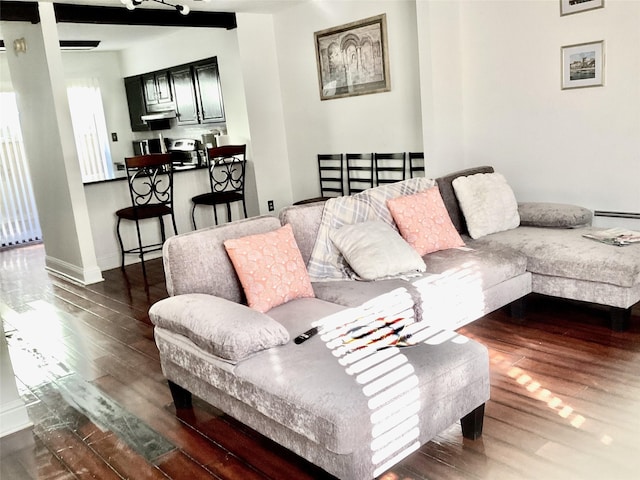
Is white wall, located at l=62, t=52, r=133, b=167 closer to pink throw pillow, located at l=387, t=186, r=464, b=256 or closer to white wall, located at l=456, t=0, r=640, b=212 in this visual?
white wall, located at l=456, t=0, r=640, b=212

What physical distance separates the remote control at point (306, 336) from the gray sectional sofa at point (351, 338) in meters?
0.02

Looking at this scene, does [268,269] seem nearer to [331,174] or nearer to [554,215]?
[554,215]

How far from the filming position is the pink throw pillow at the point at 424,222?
Result: 133 inches

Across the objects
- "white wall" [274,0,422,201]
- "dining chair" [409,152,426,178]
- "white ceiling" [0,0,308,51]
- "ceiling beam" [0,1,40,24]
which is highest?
"white ceiling" [0,0,308,51]

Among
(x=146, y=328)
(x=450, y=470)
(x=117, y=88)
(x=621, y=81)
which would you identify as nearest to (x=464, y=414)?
(x=450, y=470)

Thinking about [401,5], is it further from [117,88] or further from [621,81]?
[117,88]

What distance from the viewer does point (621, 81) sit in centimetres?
374

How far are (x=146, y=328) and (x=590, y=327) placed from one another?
2808 millimetres

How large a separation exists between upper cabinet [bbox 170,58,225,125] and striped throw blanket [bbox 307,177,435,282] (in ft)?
11.8

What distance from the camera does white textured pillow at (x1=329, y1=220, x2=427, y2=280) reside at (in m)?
3.01

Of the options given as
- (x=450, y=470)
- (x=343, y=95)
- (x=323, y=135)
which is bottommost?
(x=450, y=470)

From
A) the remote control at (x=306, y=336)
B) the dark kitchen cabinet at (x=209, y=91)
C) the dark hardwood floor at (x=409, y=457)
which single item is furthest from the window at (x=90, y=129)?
the remote control at (x=306, y=336)

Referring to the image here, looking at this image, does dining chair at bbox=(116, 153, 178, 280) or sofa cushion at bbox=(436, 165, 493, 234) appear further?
dining chair at bbox=(116, 153, 178, 280)

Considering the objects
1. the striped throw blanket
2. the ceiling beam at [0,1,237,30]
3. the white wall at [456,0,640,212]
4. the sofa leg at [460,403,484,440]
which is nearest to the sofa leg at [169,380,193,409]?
the striped throw blanket
